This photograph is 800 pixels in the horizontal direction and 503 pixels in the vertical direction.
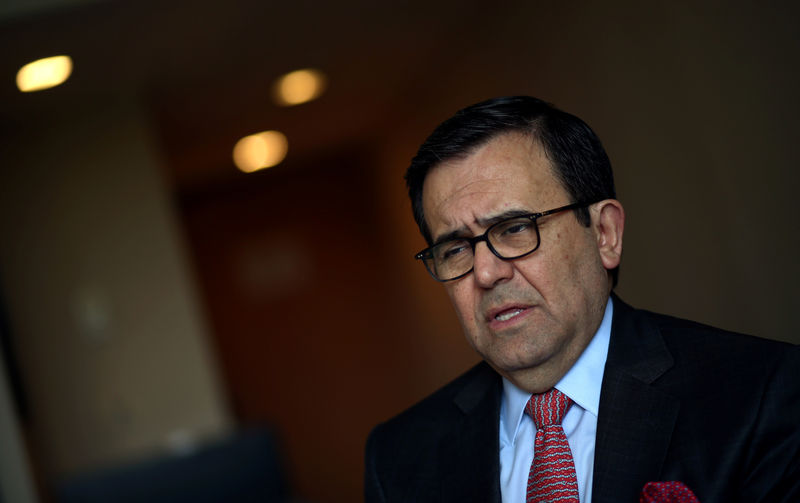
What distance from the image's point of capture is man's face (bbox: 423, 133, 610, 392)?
1.34m

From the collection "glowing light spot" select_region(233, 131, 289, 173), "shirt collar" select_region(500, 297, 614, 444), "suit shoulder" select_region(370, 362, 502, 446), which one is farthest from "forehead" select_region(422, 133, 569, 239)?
"glowing light spot" select_region(233, 131, 289, 173)

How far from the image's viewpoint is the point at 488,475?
4.69 ft

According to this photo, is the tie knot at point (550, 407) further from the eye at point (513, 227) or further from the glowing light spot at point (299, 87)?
the glowing light spot at point (299, 87)

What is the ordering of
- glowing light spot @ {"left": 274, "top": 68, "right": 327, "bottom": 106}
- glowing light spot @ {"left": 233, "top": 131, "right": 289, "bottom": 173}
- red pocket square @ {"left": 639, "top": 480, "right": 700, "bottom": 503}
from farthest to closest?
glowing light spot @ {"left": 233, "top": 131, "right": 289, "bottom": 173} < glowing light spot @ {"left": 274, "top": 68, "right": 327, "bottom": 106} < red pocket square @ {"left": 639, "top": 480, "right": 700, "bottom": 503}

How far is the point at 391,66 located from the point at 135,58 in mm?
1862

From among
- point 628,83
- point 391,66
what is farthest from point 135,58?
point 628,83

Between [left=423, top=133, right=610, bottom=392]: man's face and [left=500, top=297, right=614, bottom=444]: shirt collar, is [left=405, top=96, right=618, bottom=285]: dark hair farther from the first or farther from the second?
[left=500, top=297, right=614, bottom=444]: shirt collar

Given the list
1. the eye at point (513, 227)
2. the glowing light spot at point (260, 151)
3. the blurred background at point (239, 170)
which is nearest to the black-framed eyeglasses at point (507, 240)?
the eye at point (513, 227)

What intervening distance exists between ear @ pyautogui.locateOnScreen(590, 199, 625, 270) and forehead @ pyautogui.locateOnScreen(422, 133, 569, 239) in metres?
0.09

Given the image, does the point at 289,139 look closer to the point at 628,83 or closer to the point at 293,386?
the point at 293,386

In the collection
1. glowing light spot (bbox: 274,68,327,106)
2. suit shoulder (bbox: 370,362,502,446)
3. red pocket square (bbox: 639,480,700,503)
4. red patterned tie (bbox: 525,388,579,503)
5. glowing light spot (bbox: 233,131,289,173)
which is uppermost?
glowing light spot (bbox: 233,131,289,173)

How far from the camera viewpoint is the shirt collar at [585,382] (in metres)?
1.37

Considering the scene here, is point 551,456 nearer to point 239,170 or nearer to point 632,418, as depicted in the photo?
point 632,418

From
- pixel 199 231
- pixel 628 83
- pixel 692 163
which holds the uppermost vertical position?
pixel 199 231
